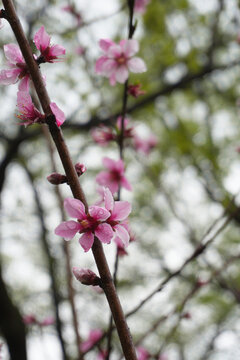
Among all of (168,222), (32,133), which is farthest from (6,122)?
(168,222)

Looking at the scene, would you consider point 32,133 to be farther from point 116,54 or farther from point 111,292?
point 111,292

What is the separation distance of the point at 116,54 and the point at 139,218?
560 cm

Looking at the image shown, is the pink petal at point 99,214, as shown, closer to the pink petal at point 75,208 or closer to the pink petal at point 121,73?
the pink petal at point 75,208

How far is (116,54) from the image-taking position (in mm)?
1501

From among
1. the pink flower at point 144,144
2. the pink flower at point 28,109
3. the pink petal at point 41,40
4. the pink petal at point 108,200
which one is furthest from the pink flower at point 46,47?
the pink flower at point 144,144

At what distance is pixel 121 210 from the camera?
98cm

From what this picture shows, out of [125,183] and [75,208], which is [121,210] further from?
[125,183]

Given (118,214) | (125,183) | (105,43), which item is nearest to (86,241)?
(118,214)

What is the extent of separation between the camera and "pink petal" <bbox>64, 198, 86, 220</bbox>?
83 centimetres

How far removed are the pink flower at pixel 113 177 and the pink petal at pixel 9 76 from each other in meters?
0.70

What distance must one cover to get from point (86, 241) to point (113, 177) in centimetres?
85

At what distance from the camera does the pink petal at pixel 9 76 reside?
1008 mm

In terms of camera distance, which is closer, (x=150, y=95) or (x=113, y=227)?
(x=113, y=227)

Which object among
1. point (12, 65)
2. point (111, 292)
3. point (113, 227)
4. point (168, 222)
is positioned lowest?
point (111, 292)
